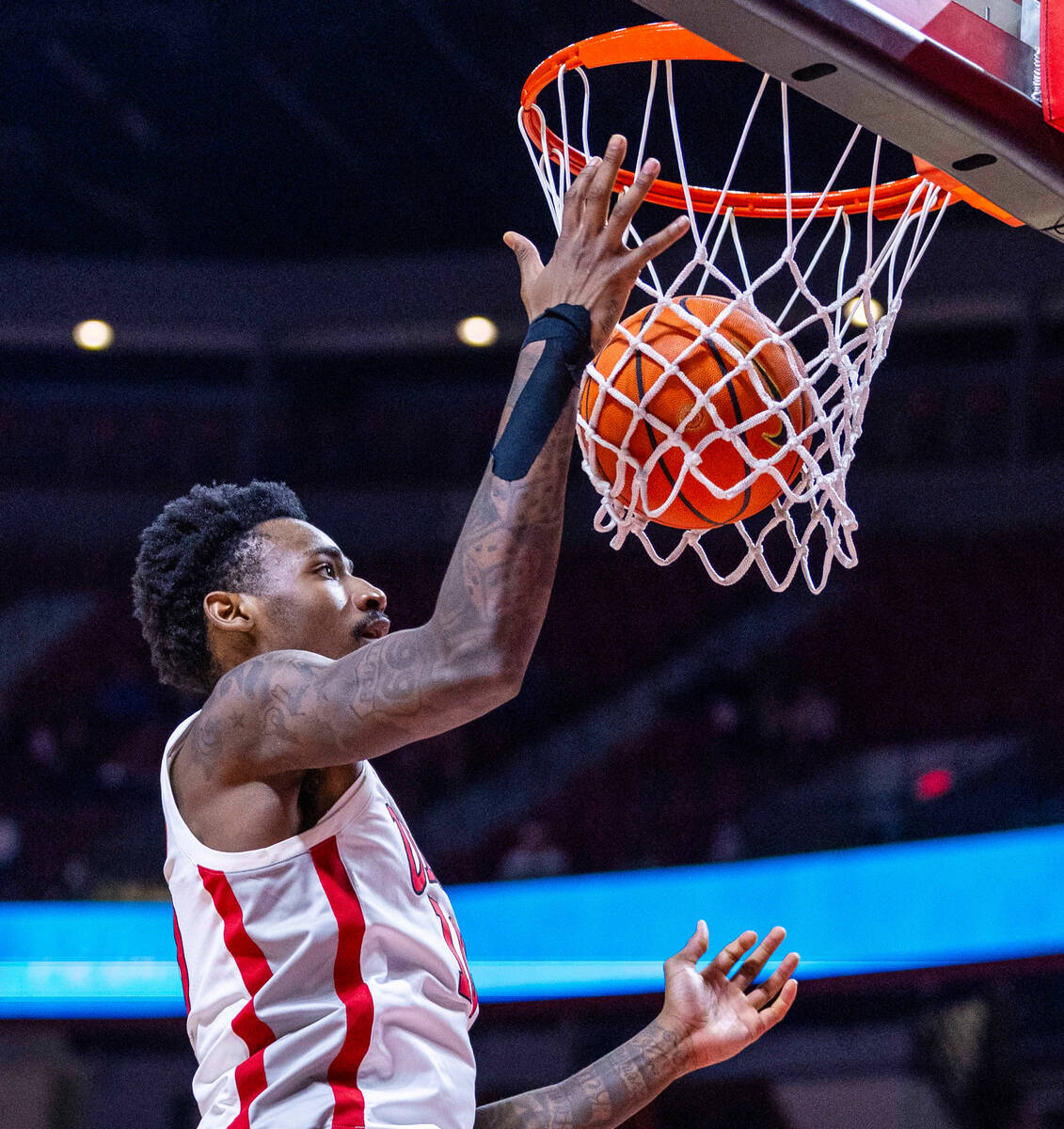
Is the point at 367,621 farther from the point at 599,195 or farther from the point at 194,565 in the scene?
the point at 599,195

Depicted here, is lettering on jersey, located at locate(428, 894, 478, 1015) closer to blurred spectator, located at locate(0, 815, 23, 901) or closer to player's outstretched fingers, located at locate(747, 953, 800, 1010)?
player's outstretched fingers, located at locate(747, 953, 800, 1010)

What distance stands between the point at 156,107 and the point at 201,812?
5.45m

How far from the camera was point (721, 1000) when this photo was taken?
211 centimetres

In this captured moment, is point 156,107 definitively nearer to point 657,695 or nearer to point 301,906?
point 657,695

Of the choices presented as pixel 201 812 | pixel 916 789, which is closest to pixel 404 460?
pixel 916 789

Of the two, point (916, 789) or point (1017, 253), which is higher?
point (1017, 253)

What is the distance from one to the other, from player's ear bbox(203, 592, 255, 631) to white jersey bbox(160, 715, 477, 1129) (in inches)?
11.1

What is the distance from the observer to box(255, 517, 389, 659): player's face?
70.7 inches

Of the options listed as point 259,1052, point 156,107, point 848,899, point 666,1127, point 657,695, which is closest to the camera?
point 259,1052


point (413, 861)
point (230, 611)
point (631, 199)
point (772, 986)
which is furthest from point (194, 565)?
point (772, 986)

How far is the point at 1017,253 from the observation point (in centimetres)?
631

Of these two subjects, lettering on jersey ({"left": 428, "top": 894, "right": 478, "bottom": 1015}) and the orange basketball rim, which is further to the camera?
the orange basketball rim

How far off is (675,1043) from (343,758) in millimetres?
930

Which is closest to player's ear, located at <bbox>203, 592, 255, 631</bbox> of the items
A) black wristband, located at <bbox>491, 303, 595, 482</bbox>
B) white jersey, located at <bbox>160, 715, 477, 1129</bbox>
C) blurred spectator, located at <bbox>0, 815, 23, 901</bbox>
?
white jersey, located at <bbox>160, 715, 477, 1129</bbox>
